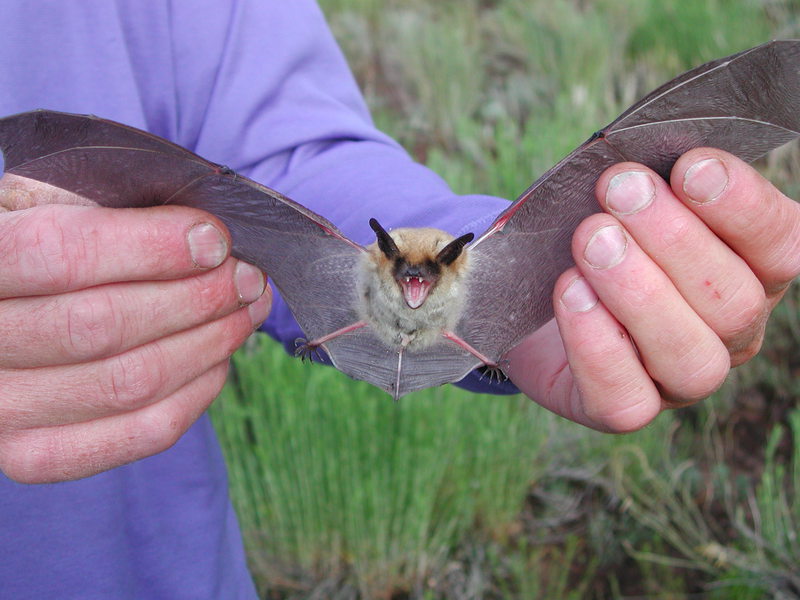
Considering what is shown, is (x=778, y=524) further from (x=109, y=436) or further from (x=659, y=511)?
(x=109, y=436)

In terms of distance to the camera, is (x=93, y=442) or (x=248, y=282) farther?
(x=248, y=282)

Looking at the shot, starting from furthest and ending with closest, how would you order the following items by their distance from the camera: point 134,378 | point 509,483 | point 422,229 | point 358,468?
point 509,483
point 358,468
point 422,229
point 134,378

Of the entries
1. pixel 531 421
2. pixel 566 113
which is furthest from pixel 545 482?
pixel 566 113

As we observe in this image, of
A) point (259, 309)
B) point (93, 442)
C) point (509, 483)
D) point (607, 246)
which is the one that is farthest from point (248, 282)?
point (509, 483)

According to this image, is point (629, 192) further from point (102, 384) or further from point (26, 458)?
point (26, 458)

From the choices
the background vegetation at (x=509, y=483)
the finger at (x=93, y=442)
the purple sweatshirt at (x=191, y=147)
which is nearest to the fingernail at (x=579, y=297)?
the purple sweatshirt at (x=191, y=147)

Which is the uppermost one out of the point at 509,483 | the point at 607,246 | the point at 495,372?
the point at 607,246
